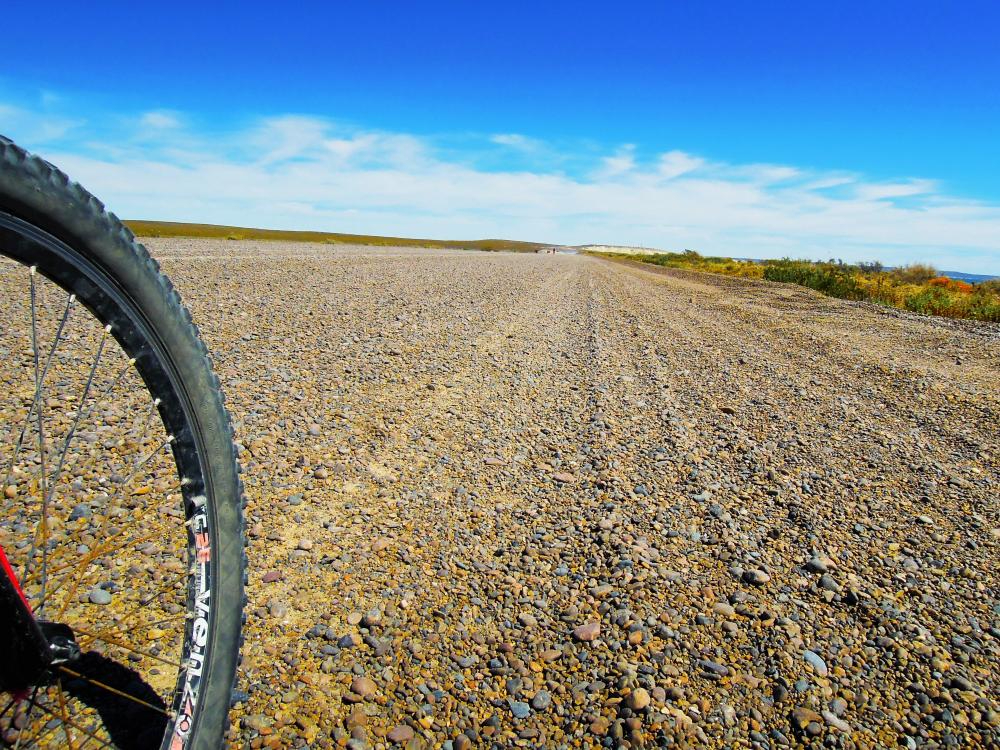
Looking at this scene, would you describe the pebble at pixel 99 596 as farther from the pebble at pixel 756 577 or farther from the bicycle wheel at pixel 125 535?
the pebble at pixel 756 577

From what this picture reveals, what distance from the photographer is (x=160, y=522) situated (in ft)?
9.45

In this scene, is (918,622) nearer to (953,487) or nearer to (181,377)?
(953,487)

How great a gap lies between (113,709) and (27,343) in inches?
201

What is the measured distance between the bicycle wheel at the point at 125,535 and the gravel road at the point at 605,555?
1.27 feet

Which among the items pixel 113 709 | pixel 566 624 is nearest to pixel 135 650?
pixel 113 709

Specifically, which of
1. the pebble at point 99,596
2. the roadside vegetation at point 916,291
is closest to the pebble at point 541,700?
the pebble at point 99,596

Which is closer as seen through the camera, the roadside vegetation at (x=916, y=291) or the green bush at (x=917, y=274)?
the roadside vegetation at (x=916, y=291)

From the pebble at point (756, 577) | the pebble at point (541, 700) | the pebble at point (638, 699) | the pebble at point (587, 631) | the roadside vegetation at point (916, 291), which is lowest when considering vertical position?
the pebble at point (541, 700)

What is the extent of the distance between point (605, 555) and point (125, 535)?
239cm

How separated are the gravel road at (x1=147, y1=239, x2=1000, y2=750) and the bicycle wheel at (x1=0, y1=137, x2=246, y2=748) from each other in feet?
1.27

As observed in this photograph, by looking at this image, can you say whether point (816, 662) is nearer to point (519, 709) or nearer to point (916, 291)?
point (519, 709)

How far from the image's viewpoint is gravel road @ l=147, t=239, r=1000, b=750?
2.04 meters

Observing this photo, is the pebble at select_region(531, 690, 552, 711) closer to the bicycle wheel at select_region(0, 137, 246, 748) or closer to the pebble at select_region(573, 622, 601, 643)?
the pebble at select_region(573, 622, 601, 643)

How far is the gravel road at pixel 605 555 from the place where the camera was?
2045 millimetres
